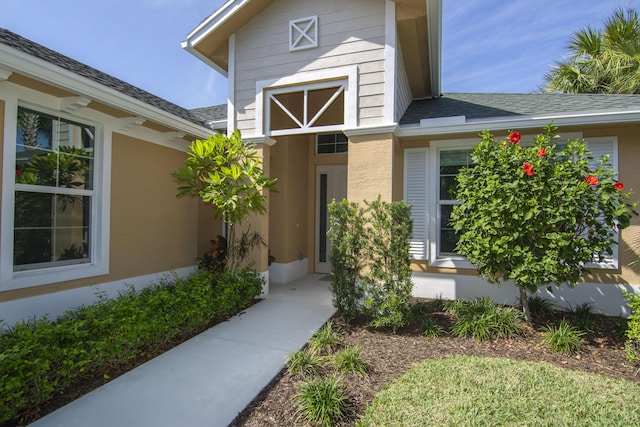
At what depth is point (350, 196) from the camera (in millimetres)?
5719

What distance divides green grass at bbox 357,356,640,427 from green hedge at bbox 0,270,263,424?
2662 mm

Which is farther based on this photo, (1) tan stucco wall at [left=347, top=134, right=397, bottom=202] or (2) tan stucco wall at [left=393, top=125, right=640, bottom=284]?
(1) tan stucco wall at [left=347, top=134, right=397, bottom=202]

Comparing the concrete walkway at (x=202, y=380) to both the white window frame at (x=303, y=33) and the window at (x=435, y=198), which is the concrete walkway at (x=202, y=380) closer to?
the window at (x=435, y=198)

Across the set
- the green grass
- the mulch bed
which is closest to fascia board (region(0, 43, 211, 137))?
the mulch bed

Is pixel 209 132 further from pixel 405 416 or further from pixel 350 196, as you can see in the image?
pixel 405 416

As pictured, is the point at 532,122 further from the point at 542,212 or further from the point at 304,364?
the point at 304,364

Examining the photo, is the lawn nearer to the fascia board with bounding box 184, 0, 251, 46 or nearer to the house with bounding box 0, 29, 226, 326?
A: the house with bounding box 0, 29, 226, 326

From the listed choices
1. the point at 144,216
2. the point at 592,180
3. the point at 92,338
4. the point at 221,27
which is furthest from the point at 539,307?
the point at 221,27

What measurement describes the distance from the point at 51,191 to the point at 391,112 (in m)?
5.31

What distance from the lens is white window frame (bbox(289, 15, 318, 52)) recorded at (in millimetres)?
5875


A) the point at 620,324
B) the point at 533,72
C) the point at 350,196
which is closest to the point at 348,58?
the point at 350,196

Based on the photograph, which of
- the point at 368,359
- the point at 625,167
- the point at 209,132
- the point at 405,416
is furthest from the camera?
the point at 209,132

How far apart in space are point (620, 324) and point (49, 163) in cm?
865

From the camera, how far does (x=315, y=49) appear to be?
5887 millimetres
